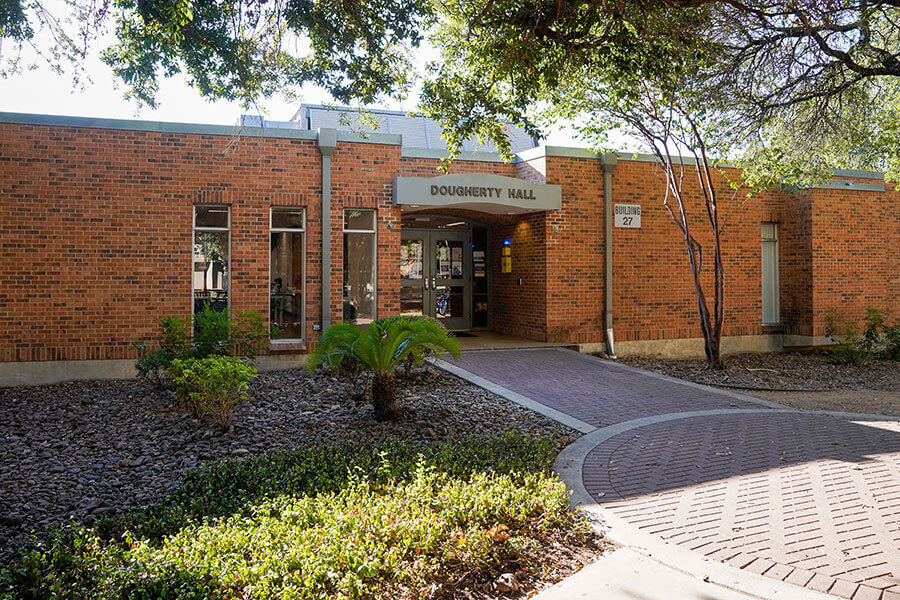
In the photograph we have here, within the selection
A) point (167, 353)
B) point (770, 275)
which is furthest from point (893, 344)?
point (167, 353)

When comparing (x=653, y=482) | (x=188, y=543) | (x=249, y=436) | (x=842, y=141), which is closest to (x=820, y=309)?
(x=842, y=141)

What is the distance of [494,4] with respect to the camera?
7.41m

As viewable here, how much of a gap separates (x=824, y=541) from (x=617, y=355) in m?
10.2

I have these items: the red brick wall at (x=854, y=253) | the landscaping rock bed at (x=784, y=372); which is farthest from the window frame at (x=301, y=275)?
the red brick wall at (x=854, y=253)

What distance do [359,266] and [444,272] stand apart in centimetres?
450

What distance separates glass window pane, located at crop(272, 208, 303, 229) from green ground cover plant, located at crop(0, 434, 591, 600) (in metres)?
6.71

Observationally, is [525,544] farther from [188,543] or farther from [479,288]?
[479,288]

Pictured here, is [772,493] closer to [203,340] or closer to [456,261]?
[203,340]

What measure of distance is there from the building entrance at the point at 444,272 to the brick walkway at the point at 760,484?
7211mm

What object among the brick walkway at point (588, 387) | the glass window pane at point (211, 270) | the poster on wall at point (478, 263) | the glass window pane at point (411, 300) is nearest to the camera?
the brick walkway at point (588, 387)

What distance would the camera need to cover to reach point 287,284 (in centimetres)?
1241

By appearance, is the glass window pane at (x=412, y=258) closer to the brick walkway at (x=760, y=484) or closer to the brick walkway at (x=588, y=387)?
the brick walkway at (x=588, y=387)

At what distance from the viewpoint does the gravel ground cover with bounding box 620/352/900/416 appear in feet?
33.9

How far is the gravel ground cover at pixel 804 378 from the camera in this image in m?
10.3
